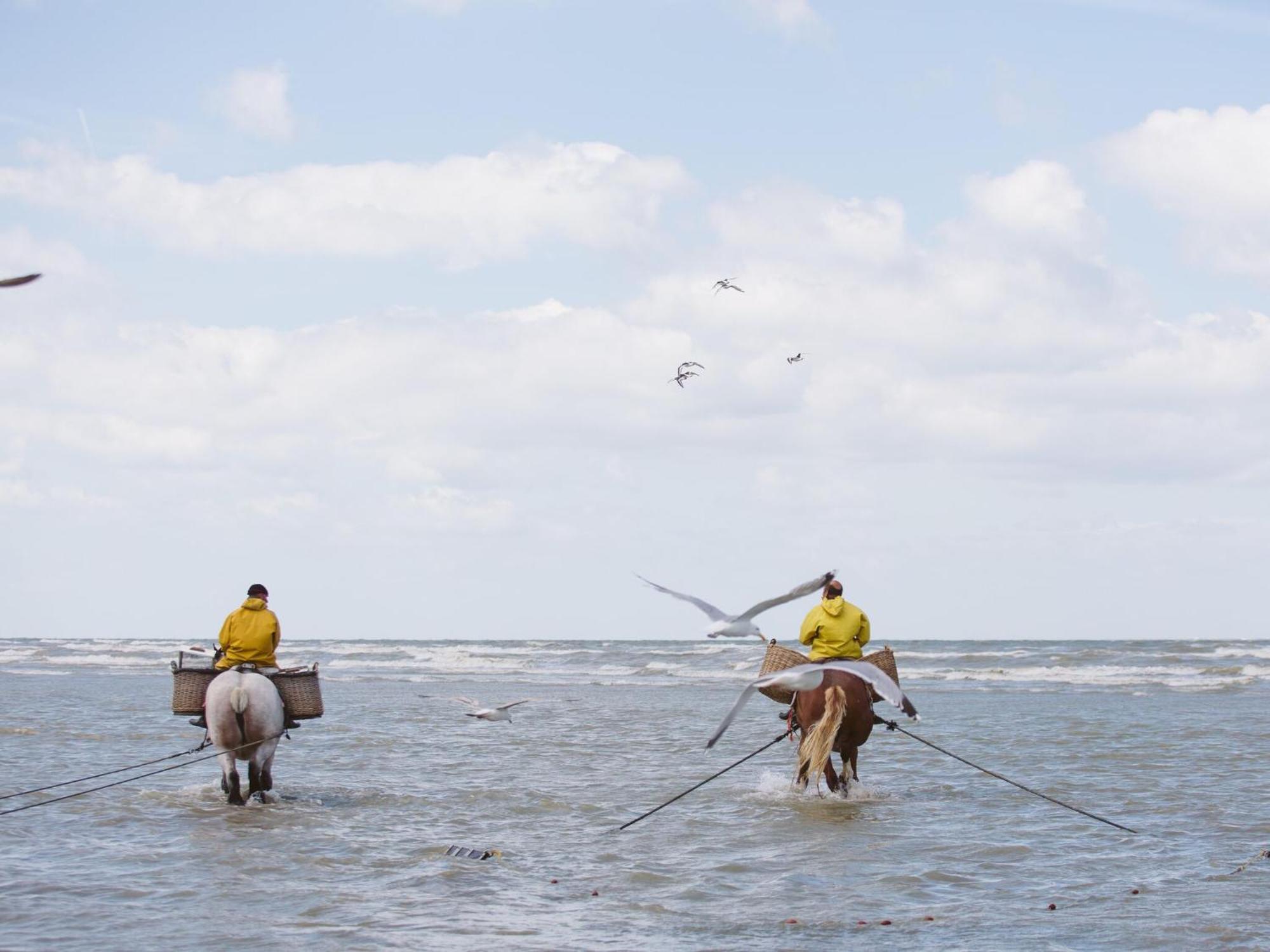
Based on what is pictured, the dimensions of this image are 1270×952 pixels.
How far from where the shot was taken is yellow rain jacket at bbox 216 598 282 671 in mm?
12250

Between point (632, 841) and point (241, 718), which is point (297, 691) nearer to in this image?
point (241, 718)

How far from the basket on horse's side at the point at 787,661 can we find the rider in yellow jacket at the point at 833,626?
0.18m

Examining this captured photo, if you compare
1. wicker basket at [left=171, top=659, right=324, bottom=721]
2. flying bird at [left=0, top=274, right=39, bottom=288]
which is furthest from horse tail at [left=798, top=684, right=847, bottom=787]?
flying bird at [left=0, top=274, right=39, bottom=288]

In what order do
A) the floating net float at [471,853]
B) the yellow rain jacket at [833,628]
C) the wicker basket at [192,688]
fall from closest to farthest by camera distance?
1. the floating net float at [471,853]
2. the yellow rain jacket at [833,628]
3. the wicker basket at [192,688]

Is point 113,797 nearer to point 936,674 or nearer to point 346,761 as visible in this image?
point 346,761

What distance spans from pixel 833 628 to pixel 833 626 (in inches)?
0.7

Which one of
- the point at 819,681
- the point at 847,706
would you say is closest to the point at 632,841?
the point at 847,706

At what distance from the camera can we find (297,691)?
41.1ft

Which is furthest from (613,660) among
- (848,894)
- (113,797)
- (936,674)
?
(848,894)

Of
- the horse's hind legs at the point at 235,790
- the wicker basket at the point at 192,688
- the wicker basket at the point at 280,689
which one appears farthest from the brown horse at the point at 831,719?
the wicker basket at the point at 192,688

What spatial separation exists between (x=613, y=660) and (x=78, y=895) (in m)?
42.7

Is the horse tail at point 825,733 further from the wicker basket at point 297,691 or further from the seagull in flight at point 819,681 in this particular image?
the wicker basket at point 297,691

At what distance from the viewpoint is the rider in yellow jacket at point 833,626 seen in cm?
1220

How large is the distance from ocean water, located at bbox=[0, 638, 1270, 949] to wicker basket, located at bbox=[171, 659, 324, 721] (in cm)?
93
